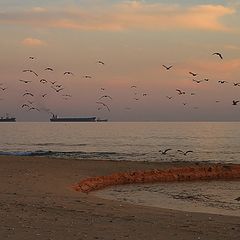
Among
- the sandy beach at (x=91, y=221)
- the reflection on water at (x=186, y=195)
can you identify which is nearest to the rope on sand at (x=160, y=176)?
the reflection on water at (x=186, y=195)

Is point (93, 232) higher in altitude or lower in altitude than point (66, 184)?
higher

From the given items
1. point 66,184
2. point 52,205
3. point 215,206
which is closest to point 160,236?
point 52,205

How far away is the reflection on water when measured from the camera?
20.0 meters

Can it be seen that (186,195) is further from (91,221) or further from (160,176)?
(91,221)

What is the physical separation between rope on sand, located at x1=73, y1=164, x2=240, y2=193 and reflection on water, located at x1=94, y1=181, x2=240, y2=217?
96 centimetres

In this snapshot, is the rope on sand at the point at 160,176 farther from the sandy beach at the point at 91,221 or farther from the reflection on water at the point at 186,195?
the sandy beach at the point at 91,221

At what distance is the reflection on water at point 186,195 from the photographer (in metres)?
20.0

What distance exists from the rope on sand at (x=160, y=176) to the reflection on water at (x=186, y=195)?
964 millimetres

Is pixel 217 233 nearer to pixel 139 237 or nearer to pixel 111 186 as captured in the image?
pixel 139 237

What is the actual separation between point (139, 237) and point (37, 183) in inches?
525

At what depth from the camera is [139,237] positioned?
10.5 m

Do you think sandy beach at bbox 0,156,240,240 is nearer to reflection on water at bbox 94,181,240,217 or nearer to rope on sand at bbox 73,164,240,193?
reflection on water at bbox 94,181,240,217

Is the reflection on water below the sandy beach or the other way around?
below

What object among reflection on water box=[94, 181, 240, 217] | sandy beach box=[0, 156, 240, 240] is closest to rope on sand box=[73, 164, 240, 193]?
reflection on water box=[94, 181, 240, 217]
